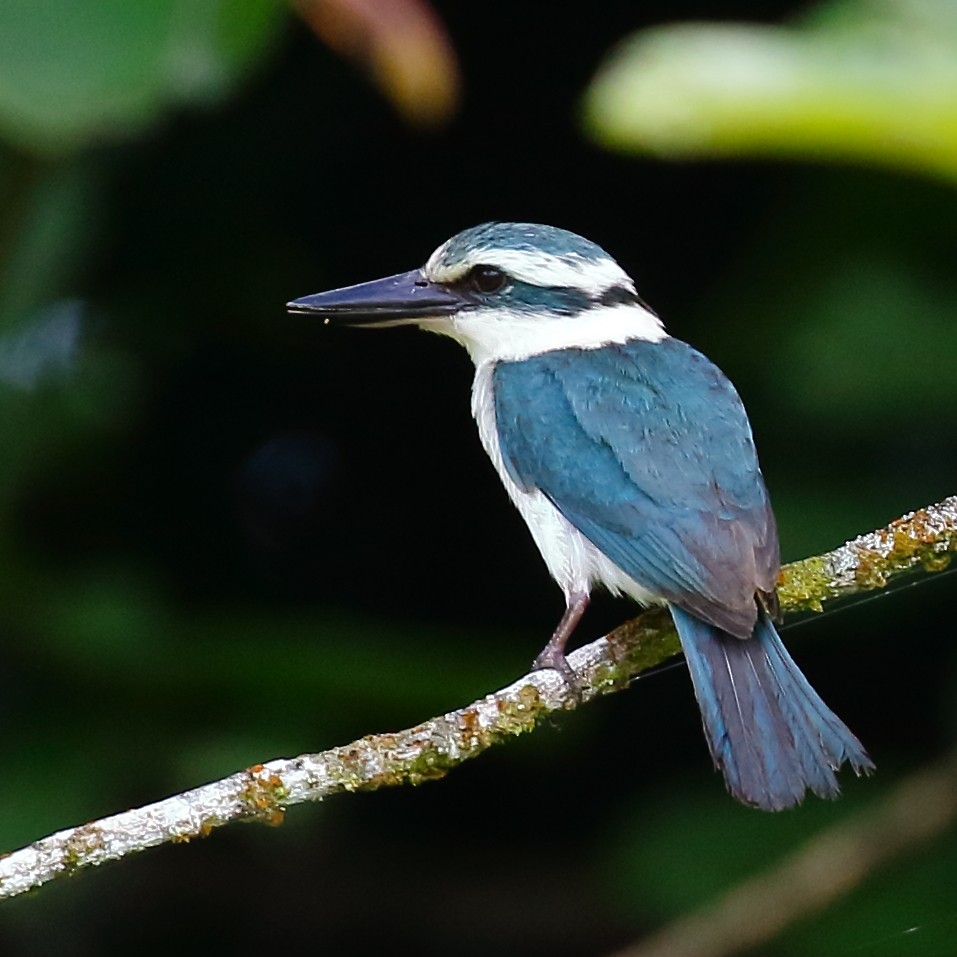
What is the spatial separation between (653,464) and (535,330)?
1.98 ft

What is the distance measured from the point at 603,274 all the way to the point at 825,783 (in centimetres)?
128

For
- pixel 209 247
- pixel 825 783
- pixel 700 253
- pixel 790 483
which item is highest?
pixel 209 247

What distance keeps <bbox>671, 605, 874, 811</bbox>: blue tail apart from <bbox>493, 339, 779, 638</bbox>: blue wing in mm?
105

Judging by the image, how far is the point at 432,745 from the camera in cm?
235

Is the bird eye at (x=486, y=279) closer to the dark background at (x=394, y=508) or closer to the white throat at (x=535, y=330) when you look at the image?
the white throat at (x=535, y=330)

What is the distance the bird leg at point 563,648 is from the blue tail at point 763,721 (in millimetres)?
209

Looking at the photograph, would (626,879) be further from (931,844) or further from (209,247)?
(209,247)

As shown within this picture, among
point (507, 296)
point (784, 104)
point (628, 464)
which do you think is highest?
point (507, 296)

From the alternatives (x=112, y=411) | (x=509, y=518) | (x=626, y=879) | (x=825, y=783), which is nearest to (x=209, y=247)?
(x=112, y=411)

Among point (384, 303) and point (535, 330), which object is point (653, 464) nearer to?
point (535, 330)

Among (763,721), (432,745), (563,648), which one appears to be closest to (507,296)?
(563,648)

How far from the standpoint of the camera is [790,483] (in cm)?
374

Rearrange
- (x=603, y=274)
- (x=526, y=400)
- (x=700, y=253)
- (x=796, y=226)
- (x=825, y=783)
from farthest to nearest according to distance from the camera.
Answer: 1. (x=700, y=253)
2. (x=796, y=226)
3. (x=603, y=274)
4. (x=526, y=400)
5. (x=825, y=783)

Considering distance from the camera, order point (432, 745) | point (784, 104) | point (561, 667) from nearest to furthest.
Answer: point (784, 104), point (432, 745), point (561, 667)
